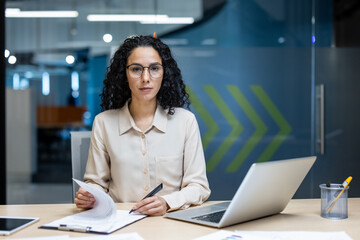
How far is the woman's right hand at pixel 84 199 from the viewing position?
5.51 ft

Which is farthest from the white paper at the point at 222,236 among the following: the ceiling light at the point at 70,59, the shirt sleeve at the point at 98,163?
the ceiling light at the point at 70,59

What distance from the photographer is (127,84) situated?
7.42ft

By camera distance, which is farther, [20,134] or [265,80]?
[20,134]

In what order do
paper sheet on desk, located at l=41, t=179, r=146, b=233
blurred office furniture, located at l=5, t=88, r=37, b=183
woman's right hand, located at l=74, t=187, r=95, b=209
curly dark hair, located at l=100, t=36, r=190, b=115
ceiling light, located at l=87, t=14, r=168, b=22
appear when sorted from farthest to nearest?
blurred office furniture, located at l=5, t=88, r=37, b=183, ceiling light, located at l=87, t=14, r=168, b=22, curly dark hair, located at l=100, t=36, r=190, b=115, woman's right hand, located at l=74, t=187, r=95, b=209, paper sheet on desk, located at l=41, t=179, r=146, b=233

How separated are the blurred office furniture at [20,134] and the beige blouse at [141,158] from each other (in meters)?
2.61

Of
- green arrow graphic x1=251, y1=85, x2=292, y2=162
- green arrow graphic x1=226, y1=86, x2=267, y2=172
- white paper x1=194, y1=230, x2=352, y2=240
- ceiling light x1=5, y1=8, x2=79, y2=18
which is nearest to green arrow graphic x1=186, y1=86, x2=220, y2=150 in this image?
green arrow graphic x1=226, y1=86, x2=267, y2=172

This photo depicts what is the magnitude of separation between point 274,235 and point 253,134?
2.59m

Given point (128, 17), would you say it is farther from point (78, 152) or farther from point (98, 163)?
point (98, 163)

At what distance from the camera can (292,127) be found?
13.0 feet

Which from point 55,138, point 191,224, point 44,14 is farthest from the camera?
point 55,138

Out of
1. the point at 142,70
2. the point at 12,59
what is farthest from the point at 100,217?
the point at 12,59

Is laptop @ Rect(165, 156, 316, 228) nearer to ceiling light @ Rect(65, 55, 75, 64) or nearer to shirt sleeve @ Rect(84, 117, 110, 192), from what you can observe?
shirt sleeve @ Rect(84, 117, 110, 192)

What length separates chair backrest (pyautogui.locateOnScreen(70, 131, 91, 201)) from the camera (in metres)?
2.30

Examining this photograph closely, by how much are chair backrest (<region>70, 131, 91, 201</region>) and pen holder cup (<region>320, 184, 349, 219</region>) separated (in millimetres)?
1284
